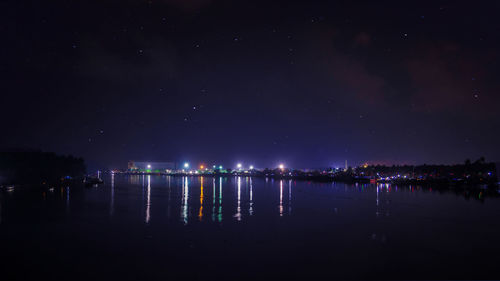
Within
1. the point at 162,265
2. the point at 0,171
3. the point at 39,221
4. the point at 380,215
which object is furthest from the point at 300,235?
the point at 0,171

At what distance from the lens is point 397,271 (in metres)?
9.98

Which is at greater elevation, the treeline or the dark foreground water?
the treeline

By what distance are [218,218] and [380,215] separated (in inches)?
419

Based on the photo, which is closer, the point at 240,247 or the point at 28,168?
the point at 240,247

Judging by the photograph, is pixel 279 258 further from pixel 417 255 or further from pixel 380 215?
pixel 380 215

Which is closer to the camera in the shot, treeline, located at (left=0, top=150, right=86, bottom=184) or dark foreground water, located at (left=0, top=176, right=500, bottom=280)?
dark foreground water, located at (left=0, top=176, right=500, bottom=280)

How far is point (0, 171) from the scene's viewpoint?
5700 centimetres

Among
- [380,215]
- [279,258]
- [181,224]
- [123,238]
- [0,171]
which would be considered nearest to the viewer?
[279,258]

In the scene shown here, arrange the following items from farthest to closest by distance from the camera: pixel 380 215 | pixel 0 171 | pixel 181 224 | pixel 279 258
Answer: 1. pixel 0 171
2. pixel 380 215
3. pixel 181 224
4. pixel 279 258

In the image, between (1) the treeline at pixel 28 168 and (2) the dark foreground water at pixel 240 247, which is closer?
(2) the dark foreground water at pixel 240 247

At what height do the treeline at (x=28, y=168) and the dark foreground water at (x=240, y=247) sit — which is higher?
the treeline at (x=28, y=168)

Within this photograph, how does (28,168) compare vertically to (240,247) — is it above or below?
above

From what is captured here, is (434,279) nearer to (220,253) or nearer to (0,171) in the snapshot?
Result: (220,253)

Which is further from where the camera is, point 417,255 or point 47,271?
point 417,255
